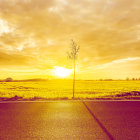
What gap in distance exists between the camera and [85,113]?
17.5ft

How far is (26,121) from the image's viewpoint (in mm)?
4578

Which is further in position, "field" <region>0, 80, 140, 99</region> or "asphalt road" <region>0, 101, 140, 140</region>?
"field" <region>0, 80, 140, 99</region>

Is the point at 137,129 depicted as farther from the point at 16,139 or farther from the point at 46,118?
the point at 16,139

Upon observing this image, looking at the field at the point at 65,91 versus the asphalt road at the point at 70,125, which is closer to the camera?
the asphalt road at the point at 70,125

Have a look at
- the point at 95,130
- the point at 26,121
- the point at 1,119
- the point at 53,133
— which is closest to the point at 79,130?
the point at 95,130

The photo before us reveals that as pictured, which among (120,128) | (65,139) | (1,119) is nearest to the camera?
(65,139)

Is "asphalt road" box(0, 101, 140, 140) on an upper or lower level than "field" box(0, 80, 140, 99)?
upper

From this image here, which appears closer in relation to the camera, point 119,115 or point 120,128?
point 120,128

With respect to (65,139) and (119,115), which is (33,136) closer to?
(65,139)

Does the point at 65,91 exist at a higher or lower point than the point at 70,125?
lower

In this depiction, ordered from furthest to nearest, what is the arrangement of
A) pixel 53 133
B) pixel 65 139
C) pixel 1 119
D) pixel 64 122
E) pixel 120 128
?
pixel 1 119 → pixel 64 122 → pixel 120 128 → pixel 53 133 → pixel 65 139

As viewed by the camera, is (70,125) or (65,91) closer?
(70,125)

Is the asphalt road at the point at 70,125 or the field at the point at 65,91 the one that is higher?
the asphalt road at the point at 70,125

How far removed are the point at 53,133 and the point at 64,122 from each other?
822 mm
